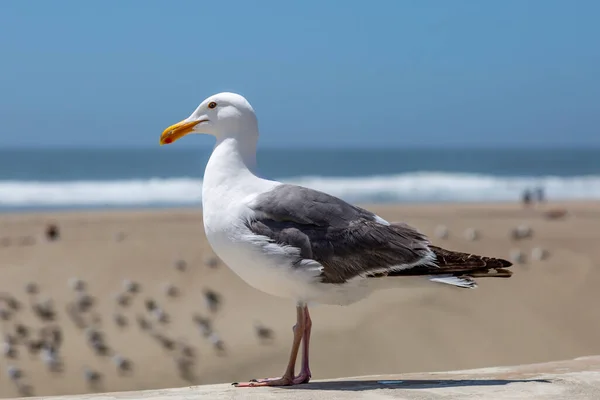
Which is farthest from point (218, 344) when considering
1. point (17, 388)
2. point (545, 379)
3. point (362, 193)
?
point (362, 193)

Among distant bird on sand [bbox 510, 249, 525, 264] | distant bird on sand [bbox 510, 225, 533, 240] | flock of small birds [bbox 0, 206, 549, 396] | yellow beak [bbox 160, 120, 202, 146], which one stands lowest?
flock of small birds [bbox 0, 206, 549, 396]

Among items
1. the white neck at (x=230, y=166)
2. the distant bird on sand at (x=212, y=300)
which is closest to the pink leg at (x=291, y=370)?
the white neck at (x=230, y=166)

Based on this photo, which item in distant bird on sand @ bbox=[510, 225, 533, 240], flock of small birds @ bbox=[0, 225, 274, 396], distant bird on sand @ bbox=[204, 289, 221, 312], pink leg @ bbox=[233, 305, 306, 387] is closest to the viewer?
pink leg @ bbox=[233, 305, 306, 387]

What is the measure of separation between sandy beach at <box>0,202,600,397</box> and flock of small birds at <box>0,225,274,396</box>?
0.09 ft

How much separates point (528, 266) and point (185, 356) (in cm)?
551

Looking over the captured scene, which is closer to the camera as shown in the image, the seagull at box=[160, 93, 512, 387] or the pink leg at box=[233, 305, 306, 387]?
the seagull at box=[160, 93, 512, 387]

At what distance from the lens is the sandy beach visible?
841 cm

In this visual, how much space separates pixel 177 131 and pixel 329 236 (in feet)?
3.96

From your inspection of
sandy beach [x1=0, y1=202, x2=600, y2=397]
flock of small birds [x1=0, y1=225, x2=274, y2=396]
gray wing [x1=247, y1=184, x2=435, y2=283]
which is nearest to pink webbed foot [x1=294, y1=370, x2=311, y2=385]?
gray wing [x1=247, y1=184, x2=435, y2=283]

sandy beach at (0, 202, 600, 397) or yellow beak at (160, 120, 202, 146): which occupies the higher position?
yellow beak at (160, 120, 202, 146)

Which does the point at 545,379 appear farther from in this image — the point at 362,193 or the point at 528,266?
the point at 362,193

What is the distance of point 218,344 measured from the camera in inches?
347

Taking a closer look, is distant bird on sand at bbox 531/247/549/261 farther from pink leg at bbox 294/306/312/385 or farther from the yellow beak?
the yellow beak

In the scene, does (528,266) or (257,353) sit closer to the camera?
(257,353)
